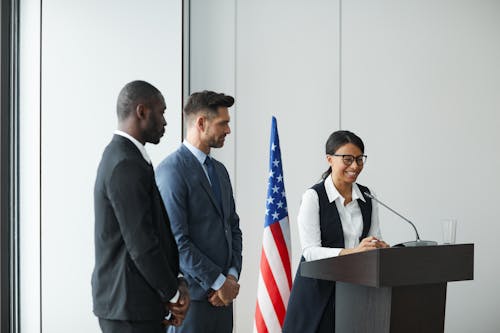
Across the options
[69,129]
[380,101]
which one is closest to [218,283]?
[69,129]

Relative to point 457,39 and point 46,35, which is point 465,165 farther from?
point 46,35

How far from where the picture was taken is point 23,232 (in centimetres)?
364

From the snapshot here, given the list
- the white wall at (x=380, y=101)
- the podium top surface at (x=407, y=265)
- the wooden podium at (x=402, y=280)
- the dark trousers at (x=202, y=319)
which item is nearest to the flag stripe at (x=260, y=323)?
the white wall at (x=380, y=101)

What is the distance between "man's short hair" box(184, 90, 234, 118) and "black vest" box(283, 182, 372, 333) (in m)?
0.71

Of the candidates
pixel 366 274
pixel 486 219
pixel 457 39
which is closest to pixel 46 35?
pixel 366 274

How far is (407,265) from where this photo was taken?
2.15 m

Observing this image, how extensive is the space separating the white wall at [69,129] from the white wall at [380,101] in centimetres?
70

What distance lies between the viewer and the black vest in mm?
2875

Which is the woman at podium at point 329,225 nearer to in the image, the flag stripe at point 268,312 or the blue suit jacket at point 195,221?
the blue suit jacket at point 195,221

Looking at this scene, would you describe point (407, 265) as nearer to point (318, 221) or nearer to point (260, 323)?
point (318, 221)

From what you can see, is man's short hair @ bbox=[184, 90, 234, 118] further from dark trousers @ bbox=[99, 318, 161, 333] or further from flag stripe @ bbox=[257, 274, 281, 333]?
flag stripe @ bbox=[257, 274, 281, 333]

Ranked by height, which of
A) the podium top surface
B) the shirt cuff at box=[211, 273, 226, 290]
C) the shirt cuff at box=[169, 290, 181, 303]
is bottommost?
the shirt cuff at box=[211, 273, 226, 290]

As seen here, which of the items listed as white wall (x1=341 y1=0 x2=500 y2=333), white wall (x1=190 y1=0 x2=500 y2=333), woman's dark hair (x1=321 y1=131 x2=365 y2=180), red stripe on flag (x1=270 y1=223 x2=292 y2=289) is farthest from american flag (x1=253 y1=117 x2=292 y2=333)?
white wall (x1=341 y1=0 x2=500 y2=333)

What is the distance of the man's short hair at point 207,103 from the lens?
8.71 feet
